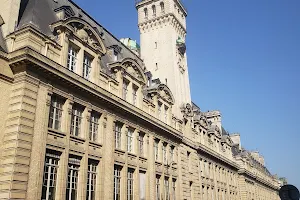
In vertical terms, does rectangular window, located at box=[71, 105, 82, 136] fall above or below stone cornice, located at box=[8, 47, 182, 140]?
below

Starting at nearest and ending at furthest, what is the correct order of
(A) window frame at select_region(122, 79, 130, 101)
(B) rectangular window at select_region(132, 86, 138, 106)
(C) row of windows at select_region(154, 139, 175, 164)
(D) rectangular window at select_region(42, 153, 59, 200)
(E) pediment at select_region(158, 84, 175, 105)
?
1. (D) rectangular window at select_region(42, 153, 59, 200)
2. (A) window frame at select_region(122, 79, 130, 101)
3. (B) rectangular window at select_region(132, 86, 138, 106)
4. (C) row of windows at select_region(154, 139, 175, 164)
5. (E) pediment at select_region(158, 84, 175, 105)

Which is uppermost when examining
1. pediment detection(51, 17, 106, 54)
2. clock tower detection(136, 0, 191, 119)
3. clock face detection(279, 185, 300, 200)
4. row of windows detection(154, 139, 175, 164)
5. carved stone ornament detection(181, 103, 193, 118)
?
clock tower detection(136, 0, 191, 119)

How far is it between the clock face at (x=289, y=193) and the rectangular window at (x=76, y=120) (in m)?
15.3

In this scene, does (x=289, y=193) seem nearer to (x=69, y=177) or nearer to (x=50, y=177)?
(x=50, y=177)


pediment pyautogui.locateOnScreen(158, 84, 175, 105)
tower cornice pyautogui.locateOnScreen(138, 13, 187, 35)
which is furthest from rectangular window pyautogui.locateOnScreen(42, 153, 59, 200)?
tower cornice pyautogui.locateOnScreen(138, 13, 187, 35)

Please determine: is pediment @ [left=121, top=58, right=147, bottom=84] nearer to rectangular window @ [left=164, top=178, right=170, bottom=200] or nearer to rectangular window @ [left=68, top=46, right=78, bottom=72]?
rectangular window @ [left=68, top=46, right=78, bottom=72]

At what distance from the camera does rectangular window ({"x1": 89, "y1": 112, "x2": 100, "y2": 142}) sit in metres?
23.0

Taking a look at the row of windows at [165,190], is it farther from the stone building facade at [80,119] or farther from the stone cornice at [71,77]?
the stone cornice at [71,77]

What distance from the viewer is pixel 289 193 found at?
8.62m

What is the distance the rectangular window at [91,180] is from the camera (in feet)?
70.2

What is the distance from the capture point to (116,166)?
81.1 feet

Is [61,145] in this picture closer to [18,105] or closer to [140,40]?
[18,105]

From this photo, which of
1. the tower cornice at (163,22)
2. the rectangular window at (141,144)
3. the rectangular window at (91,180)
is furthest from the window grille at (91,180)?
the tower cornice at (163,22)

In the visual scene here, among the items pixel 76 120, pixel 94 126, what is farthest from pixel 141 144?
pixel 76 120
